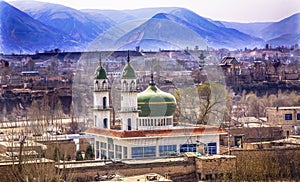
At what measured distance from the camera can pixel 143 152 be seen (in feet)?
54.5

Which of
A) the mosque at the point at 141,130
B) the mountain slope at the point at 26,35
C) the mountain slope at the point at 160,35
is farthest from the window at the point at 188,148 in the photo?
the mountain slope at the point at 26,35

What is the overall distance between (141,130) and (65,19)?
175 ft

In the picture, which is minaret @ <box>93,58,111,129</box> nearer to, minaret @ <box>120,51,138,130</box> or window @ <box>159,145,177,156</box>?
minaret @ <box>120,51,138,130</box>

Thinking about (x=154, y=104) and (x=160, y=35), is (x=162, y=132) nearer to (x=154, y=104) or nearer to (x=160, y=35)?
(x=154, y=104)

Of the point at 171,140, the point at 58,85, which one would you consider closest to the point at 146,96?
the point at 171,140

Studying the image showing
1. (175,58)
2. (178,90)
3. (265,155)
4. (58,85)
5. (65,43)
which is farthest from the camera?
(65,43)

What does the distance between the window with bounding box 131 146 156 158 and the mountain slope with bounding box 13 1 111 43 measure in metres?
43.2

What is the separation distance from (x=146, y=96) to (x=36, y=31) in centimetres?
5104

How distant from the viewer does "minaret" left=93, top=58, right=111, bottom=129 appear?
17859 millimetres

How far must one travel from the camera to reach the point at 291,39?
6712cm

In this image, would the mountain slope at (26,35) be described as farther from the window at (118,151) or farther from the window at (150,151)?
the window at (150,151)

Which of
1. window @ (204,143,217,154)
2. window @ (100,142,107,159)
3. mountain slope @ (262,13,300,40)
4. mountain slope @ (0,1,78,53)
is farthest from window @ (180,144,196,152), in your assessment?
mountain slope @ (0,1,78,53)

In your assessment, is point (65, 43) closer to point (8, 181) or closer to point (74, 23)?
point (74, 23)

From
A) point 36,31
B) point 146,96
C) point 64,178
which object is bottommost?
point 64,178
